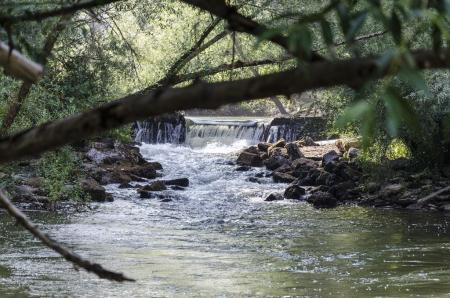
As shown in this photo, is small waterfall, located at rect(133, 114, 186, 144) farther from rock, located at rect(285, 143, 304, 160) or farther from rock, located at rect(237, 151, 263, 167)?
rock, located at rect(285, 143, 304, 160)

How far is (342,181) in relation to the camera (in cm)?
2141

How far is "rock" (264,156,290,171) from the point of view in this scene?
983 inches

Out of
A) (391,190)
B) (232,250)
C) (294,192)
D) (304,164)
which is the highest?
(304,164)

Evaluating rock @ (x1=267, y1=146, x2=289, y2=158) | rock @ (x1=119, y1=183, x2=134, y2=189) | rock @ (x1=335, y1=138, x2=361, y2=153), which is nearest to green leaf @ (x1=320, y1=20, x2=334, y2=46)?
rock @ (x1=119, y1=183, x2=134, y2=189)

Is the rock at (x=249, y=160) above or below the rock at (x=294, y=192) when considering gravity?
above

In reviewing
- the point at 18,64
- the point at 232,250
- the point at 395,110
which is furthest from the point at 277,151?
the point at 395,110

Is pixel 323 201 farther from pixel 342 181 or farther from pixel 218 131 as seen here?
pixel 218 131

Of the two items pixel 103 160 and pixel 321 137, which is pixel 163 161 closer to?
pixel 103 160

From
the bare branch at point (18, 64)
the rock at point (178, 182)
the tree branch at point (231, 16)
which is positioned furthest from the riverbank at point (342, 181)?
the bare branch at point (18, 64)

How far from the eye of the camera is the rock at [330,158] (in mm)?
23453

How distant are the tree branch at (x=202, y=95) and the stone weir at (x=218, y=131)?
28907 millimetres

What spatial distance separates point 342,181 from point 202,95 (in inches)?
800

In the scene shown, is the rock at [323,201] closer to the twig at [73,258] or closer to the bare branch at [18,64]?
the twig at [73,258]

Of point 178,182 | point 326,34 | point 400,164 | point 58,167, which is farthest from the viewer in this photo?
point 178,182
